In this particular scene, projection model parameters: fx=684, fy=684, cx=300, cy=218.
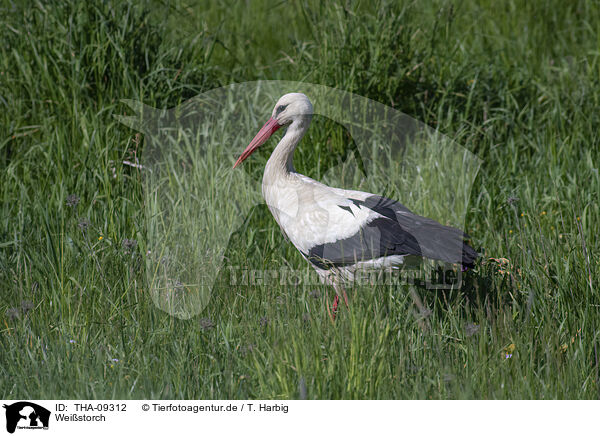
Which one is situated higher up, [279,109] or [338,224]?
[279,109]

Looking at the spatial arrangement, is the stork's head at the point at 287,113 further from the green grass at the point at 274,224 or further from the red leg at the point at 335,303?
the red leg at the point at 335,303

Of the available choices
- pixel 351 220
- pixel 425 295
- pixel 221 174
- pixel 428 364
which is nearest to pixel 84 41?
pixel 221 174

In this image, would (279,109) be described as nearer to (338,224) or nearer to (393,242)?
(338,224)

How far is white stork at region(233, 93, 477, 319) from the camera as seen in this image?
3352 mm

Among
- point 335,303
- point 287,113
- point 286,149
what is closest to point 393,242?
point 335,303

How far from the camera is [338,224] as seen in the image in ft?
11.3

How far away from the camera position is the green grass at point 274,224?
2926 mm

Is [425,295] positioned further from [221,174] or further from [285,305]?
[221,174]

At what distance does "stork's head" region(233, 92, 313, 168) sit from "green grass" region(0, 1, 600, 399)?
52 cm
